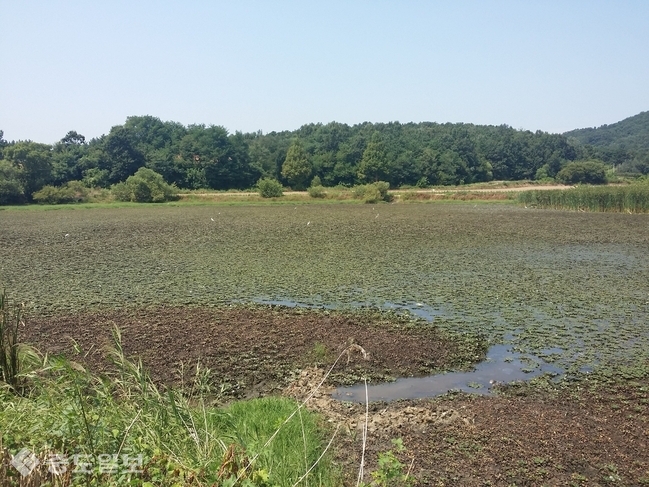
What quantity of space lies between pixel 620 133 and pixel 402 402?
200 metres

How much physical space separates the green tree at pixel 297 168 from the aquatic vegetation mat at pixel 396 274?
144 ft

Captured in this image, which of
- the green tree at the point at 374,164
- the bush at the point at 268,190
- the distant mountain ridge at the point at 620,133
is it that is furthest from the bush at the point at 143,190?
the distant mountain ridge at the point at 620,133

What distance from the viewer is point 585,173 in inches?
2923

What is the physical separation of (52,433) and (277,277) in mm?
10479

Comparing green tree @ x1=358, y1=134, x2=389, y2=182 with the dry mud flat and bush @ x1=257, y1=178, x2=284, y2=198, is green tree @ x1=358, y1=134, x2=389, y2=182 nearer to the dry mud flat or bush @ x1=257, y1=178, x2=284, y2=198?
bush @ x1=257, y1=178, x2=284, y2=198

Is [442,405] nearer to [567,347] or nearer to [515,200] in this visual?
[567,347]

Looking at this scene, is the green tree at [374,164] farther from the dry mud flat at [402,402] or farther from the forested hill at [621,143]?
the dry mud flat at [402,402]

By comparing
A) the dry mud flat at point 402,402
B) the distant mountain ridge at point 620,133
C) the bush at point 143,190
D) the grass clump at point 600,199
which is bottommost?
the dry mud flat at point 402,402

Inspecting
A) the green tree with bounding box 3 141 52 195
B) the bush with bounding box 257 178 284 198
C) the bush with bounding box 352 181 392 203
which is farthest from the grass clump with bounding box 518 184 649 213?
the green tree with bounding box 3 141 52 195

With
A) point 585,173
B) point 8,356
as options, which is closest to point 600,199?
point 8,356

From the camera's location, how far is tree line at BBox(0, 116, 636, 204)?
60875mm

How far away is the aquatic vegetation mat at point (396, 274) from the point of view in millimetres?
9750

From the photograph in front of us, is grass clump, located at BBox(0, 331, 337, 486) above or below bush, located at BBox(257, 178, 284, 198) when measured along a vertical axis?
below

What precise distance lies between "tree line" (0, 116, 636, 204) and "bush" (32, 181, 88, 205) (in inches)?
64.2
